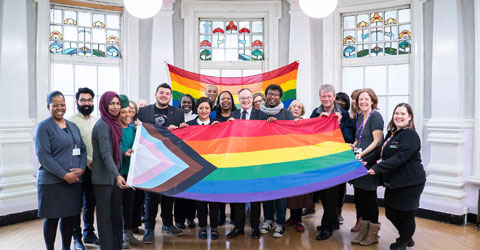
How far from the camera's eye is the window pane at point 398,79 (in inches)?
217

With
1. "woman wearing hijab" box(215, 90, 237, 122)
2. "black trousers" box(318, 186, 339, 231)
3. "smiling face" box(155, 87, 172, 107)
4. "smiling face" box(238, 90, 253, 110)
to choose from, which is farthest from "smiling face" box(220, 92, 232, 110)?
"black trousers" box(318, 186, 339, 231)

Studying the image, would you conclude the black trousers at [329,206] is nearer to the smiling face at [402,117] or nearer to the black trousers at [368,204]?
the black trousers at [368,204]

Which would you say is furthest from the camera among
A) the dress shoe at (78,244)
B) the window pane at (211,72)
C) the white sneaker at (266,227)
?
the window pane at (211,72)

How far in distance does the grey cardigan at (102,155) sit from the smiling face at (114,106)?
0.35 ft

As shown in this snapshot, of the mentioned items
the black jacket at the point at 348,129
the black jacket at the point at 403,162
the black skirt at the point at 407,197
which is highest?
the black jacket at the point at 348,129

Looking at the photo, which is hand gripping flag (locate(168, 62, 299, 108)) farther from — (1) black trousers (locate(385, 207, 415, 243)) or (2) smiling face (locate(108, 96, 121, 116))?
(1) black trousers (locate(385, 207, 415, 243))

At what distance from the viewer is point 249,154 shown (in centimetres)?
340

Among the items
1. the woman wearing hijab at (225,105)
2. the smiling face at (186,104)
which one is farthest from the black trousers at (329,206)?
the smiling face at (186,104)

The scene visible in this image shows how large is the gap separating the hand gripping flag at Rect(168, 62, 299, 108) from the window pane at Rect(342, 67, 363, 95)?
1510 millimetres

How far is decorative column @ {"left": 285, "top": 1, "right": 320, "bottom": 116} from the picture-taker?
5.91 metres

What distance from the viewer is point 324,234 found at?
3.91 meters

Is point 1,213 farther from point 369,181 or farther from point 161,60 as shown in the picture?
point 369,181

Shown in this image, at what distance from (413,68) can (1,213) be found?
565 cm

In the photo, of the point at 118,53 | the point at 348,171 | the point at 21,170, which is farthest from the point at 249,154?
the point at 118,53
